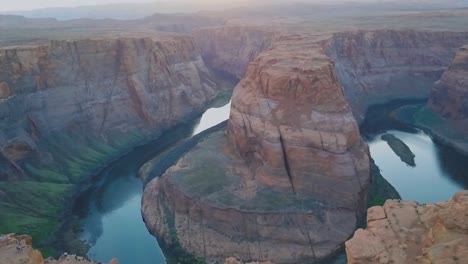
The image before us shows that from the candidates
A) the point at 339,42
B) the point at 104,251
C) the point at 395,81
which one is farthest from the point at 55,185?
the point at 395,81

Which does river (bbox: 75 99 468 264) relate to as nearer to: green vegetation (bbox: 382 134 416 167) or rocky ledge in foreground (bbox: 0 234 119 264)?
green vegetation (bbox: 382 134 416 167)

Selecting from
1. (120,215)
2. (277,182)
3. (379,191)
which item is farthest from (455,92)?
(120,215)

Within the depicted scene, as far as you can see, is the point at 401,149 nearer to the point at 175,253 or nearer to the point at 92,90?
the point at 175,253

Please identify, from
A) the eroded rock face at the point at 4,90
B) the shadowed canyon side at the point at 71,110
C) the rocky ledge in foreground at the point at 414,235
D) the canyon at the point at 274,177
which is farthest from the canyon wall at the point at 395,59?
the rocky ledge in foreground at the point at 414,235

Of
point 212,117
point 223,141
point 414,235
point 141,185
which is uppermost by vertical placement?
point 414,235

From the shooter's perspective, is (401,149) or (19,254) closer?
(19,254)
